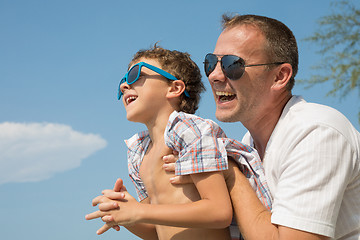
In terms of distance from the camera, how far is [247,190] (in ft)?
9.43

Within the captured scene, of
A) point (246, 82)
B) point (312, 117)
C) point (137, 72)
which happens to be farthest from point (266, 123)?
point (137, 72)

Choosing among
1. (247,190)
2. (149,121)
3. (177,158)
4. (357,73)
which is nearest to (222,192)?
(247,190)

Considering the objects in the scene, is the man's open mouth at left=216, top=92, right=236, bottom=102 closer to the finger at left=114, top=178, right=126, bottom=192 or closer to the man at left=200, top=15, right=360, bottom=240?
the man at left=200, top=15, right=360, bottom=240

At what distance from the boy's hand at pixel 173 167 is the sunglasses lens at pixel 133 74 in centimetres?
71

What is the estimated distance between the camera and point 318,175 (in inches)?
103

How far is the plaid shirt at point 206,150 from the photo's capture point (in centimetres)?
282

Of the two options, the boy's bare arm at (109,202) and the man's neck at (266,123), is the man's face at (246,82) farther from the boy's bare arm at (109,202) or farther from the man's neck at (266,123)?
the boy's bare arm at (109,202)

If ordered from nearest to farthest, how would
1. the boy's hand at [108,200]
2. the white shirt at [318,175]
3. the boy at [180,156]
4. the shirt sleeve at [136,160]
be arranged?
1. the white shirt at [318,175]
2. the boy at [180,156]
3. the boy's hand at [108,200]
4. the shirt sleeve at [136,160]

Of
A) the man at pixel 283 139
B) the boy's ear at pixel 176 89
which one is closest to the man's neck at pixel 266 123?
the man at pixel 283 139

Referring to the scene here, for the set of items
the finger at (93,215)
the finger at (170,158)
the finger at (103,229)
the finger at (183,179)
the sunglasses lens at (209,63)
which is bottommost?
the finger at (103,229)

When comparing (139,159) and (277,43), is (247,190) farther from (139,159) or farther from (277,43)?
(277,43)

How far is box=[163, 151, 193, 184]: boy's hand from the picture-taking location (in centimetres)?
294

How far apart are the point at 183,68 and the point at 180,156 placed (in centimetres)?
94

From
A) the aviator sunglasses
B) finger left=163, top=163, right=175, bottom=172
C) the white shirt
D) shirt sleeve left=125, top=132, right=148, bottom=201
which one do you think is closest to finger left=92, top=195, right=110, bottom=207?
finger left=163, top=163, right=175, bottom=172
